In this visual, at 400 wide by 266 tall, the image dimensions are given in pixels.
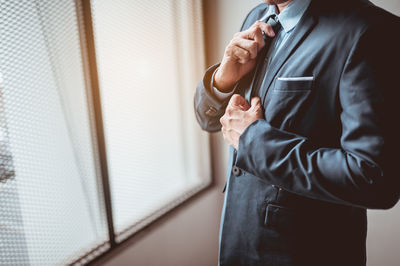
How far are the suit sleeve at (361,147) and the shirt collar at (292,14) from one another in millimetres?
202

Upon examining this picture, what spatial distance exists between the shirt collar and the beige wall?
0.74 metres

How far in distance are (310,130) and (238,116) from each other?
0.19 m

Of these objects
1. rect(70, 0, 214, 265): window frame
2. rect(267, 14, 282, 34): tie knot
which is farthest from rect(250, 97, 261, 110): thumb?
rect(70, 0, 214, 265): window frame

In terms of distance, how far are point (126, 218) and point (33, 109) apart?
0.69 meters

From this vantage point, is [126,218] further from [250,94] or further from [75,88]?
[250,94]

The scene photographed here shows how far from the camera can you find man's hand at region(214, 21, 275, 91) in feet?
2.77

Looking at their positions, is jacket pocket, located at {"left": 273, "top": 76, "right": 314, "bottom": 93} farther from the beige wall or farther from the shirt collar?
the beige wall

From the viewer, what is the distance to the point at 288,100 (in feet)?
2.43

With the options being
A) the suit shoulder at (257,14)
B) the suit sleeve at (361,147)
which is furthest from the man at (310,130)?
the suit shoulder at (257,14)

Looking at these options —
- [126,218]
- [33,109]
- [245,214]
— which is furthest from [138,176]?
[245,214]

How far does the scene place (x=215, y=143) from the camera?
6.47 ft

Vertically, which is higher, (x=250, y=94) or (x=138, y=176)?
(x=250, y=94)

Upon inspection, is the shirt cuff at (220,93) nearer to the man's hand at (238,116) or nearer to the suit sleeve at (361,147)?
the man's hand at (238,116)

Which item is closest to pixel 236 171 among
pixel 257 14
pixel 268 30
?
pixel 268 30
